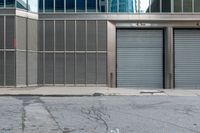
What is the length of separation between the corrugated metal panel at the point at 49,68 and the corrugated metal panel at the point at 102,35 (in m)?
3.17

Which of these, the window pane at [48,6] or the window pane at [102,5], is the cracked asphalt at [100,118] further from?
the window pane at [48,6]

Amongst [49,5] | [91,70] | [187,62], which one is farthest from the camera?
[187,62]

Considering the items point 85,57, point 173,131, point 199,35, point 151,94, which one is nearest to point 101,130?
point 173,131

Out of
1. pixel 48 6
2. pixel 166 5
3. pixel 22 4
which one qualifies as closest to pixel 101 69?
pixel 48 6

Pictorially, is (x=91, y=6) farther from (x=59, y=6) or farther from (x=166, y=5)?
(x=166, y=5)

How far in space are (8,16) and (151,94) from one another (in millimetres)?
10145

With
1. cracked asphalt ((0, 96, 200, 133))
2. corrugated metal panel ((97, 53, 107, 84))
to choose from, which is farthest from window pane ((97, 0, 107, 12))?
cracked asphalt ((0, 96, 200, 133))

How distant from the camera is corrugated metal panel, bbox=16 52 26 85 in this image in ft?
90.7

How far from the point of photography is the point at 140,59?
29.5 m

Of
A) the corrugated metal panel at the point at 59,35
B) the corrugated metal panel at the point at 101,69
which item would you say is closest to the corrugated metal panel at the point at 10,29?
the corrugated metal panel at the point at 59,35

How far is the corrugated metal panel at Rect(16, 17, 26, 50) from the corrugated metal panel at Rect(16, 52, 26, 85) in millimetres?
498

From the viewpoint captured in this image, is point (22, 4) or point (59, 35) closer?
point (22, 4)

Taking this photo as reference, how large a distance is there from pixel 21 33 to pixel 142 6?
26.1ft

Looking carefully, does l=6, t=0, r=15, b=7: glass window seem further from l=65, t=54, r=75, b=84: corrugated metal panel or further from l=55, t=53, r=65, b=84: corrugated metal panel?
l=65, t=54, r=75, b=84: corrugated metal panel
